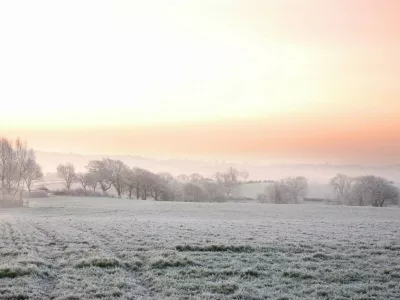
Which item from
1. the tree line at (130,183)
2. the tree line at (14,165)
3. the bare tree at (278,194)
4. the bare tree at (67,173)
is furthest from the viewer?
→ the bare tree at (278,194)

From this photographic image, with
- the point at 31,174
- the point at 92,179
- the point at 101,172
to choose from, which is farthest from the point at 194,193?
the point at 31,174

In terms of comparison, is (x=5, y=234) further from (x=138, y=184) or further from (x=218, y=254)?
(x=138, y=184)

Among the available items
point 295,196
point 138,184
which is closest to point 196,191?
point 138,184

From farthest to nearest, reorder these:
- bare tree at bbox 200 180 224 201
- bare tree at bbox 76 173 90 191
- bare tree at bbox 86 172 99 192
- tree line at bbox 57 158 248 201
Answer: bare tree at bbox 200 180 224 201, bare tree at bbox 76 173 90 191, bare tree at bbox 86 172 99 192, tree line at bbox 57 158 248 201

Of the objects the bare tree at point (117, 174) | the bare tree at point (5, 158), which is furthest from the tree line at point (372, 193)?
the bare tree at point (5, 158)

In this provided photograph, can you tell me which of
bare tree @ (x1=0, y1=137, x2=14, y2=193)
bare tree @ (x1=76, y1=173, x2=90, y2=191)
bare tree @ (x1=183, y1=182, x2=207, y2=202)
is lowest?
bare tree @ (x1=183, y1=182, x2=207, y2=202)

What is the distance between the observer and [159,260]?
16.2 m

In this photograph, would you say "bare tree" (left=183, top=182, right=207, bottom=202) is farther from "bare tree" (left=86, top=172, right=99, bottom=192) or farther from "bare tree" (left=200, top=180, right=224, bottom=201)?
"bare tree" (left=86, top=172, right=99, bottom=192)

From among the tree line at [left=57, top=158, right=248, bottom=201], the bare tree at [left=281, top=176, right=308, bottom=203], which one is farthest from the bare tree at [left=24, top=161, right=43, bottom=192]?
the bare tree at [left=281, top=176, right=308, bottom=203]

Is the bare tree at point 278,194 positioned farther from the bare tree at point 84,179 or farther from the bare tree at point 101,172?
the bare tree at point 84,179

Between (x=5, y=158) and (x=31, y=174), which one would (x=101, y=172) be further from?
(x=5, y=158)

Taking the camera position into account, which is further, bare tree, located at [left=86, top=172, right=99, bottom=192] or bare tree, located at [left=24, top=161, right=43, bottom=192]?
bare tree, located at [left=86, top=172, right=99, bottom=192]

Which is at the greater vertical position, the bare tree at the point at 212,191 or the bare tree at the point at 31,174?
the bare tree at the point at 31,174

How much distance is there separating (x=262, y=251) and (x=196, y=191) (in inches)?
3762
